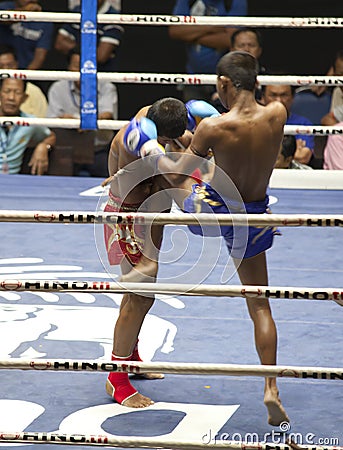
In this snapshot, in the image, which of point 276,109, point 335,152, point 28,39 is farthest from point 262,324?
point 28,39

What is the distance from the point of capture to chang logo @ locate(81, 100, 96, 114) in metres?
4.91

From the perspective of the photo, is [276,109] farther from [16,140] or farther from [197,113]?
[16,140]

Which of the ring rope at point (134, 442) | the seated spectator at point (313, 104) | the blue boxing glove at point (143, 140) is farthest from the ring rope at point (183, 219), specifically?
the seated spectator at point (313, 104)

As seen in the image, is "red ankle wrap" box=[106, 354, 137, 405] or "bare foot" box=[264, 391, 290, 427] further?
"red ankle wrap" box=[106, 354, 137, 405]

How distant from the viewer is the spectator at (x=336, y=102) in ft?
20.8

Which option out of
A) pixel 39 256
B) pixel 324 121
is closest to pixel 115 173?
pixel 39 256

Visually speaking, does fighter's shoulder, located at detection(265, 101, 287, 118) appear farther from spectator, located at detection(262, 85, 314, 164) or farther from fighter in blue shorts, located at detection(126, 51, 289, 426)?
spectator, located at detection(262, 85, 314, 164)

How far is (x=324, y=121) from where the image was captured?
20.9 ft

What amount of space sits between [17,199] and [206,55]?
1.84 metres

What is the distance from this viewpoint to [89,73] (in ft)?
16.1

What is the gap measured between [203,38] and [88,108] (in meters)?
1.86

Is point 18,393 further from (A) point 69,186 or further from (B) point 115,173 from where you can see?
(A) point 69,186

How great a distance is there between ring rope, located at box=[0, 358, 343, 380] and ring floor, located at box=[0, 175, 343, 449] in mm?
219

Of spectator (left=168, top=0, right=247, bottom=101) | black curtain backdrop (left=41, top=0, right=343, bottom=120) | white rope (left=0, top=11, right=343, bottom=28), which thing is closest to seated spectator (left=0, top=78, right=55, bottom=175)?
black curtain backdrop (left=41, top=0, right=343, bottom=120)
